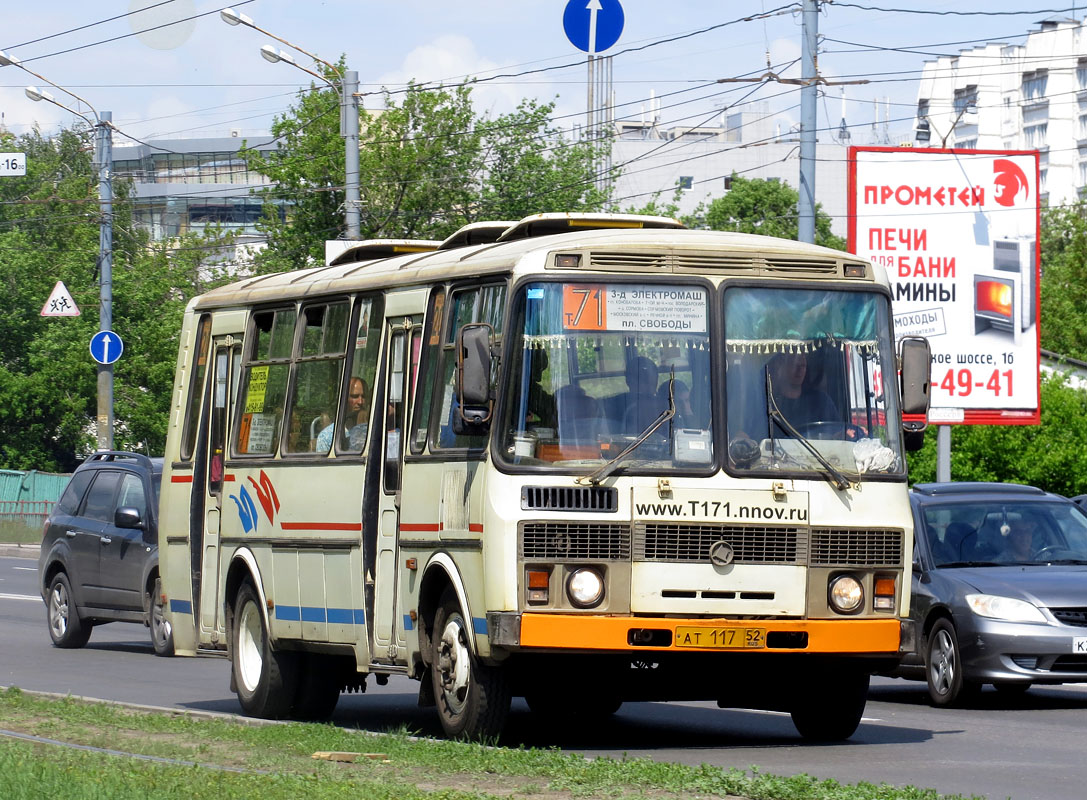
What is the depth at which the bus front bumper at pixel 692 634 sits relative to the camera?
10422 mm

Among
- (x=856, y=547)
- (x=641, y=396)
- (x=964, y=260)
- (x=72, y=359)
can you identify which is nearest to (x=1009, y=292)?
(x=964, y=260)

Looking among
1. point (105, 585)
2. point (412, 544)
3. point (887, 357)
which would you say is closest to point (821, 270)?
point (887, 357)

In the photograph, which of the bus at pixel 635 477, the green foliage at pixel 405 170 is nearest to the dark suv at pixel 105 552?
the bus at pixel 635 477

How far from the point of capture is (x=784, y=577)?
10.8 m

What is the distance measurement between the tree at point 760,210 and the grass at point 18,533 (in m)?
37.1

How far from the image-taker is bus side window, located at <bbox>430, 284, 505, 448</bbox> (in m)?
11.1

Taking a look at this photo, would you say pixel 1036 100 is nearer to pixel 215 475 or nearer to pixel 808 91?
pixel 808 91

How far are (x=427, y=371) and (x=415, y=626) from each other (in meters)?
1.48

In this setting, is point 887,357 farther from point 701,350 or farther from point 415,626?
point 415,626

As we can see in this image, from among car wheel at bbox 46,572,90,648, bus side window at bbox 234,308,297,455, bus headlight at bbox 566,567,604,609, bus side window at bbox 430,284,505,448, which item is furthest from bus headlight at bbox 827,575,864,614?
car wheel at bbox 46,572,90,648

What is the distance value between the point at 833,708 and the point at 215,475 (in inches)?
200

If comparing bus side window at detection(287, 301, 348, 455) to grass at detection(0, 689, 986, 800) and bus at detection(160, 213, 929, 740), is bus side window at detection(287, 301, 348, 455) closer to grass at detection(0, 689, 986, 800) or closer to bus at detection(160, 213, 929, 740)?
bus at detection(160, 213, 929, 740)

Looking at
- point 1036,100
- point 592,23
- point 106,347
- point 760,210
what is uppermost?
point 1036,100

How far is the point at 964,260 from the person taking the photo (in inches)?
1188
